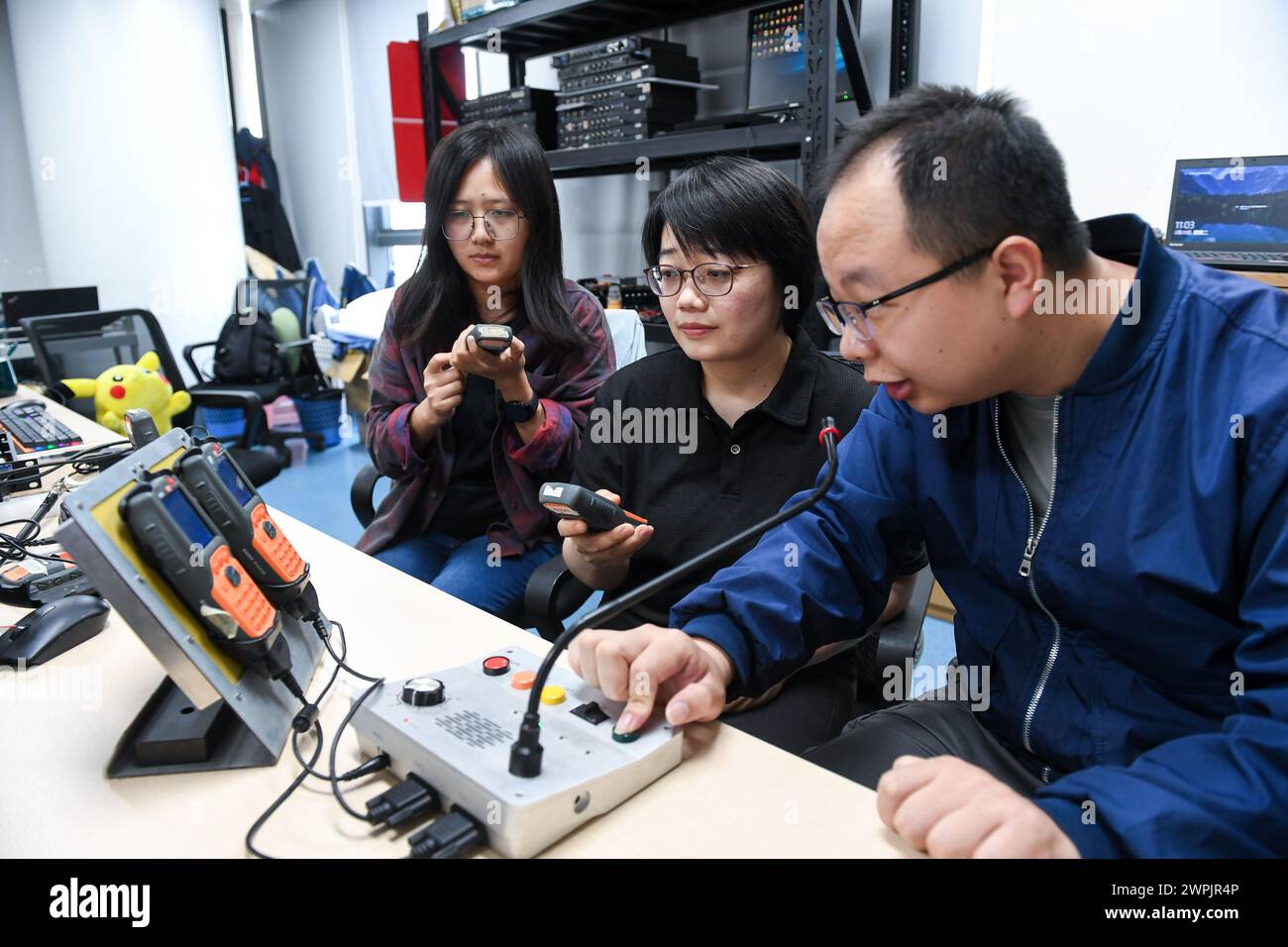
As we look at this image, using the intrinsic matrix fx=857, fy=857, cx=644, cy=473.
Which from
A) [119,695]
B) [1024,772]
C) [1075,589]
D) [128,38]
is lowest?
[1024,772]

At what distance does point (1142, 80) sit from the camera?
2070 millimetres

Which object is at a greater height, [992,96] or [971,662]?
[992,96]

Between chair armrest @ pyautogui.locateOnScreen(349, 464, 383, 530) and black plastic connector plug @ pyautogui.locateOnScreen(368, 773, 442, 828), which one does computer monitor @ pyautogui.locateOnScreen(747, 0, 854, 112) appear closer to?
chair armrest @ pyautogui.locateOnScreen(349, 464, 383, 530)

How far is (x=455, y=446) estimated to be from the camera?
69.7 inches

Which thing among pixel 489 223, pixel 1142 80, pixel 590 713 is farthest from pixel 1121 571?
pixel 1142 80

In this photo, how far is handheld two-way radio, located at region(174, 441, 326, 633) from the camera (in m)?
0.82

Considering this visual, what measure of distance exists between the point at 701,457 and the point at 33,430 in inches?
64.0

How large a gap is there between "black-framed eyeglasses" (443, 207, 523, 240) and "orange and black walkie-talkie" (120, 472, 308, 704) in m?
1.05

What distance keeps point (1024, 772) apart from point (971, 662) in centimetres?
14

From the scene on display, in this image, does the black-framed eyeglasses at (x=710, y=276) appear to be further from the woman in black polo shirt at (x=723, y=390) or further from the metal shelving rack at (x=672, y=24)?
the metal shelving rack at (x=672, y=24)

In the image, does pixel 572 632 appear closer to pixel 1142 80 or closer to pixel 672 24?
pixel 1142 80
